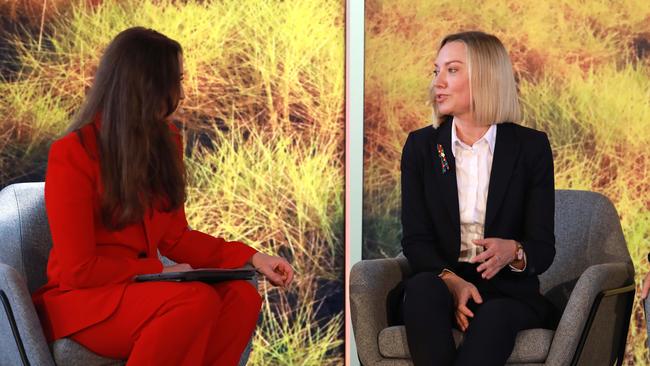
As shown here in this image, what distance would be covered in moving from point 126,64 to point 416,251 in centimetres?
114

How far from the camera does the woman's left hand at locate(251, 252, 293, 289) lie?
119 inches

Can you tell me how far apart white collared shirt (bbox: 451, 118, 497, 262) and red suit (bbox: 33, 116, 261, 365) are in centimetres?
91

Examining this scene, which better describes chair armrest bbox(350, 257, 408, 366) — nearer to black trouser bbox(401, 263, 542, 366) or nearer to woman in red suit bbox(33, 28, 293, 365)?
black trouser bbox(401, 263, 542, 366)

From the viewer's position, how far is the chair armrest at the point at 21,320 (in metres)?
2.69

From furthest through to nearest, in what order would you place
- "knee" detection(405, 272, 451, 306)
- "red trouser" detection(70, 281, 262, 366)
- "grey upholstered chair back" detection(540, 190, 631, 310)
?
"grey upholstered chair back" detection(540, 190, 631, 310) → "knee" detection(405, 272, 451, 306) → "red trouser" detection(70, 281, 262, 366)

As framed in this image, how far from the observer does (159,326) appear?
8.77ft

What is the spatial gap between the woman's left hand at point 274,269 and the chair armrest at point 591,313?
834 mm

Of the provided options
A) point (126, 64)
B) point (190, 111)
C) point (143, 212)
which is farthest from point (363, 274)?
point (190, 111)

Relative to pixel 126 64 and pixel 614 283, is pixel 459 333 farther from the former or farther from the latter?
pixel 126 64

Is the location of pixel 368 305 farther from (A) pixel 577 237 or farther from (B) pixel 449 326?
(A) pixel 577 237

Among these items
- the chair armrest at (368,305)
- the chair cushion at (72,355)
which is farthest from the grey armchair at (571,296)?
the chair cushion at (72,355)

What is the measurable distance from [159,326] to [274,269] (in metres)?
0.49

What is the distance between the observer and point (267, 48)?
4.38 meters

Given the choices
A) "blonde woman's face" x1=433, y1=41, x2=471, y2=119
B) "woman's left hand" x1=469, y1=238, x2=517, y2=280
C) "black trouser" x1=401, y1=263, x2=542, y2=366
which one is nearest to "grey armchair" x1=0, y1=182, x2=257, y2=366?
"black trouser" x1=401, y1=263, x2=542, y2=366
